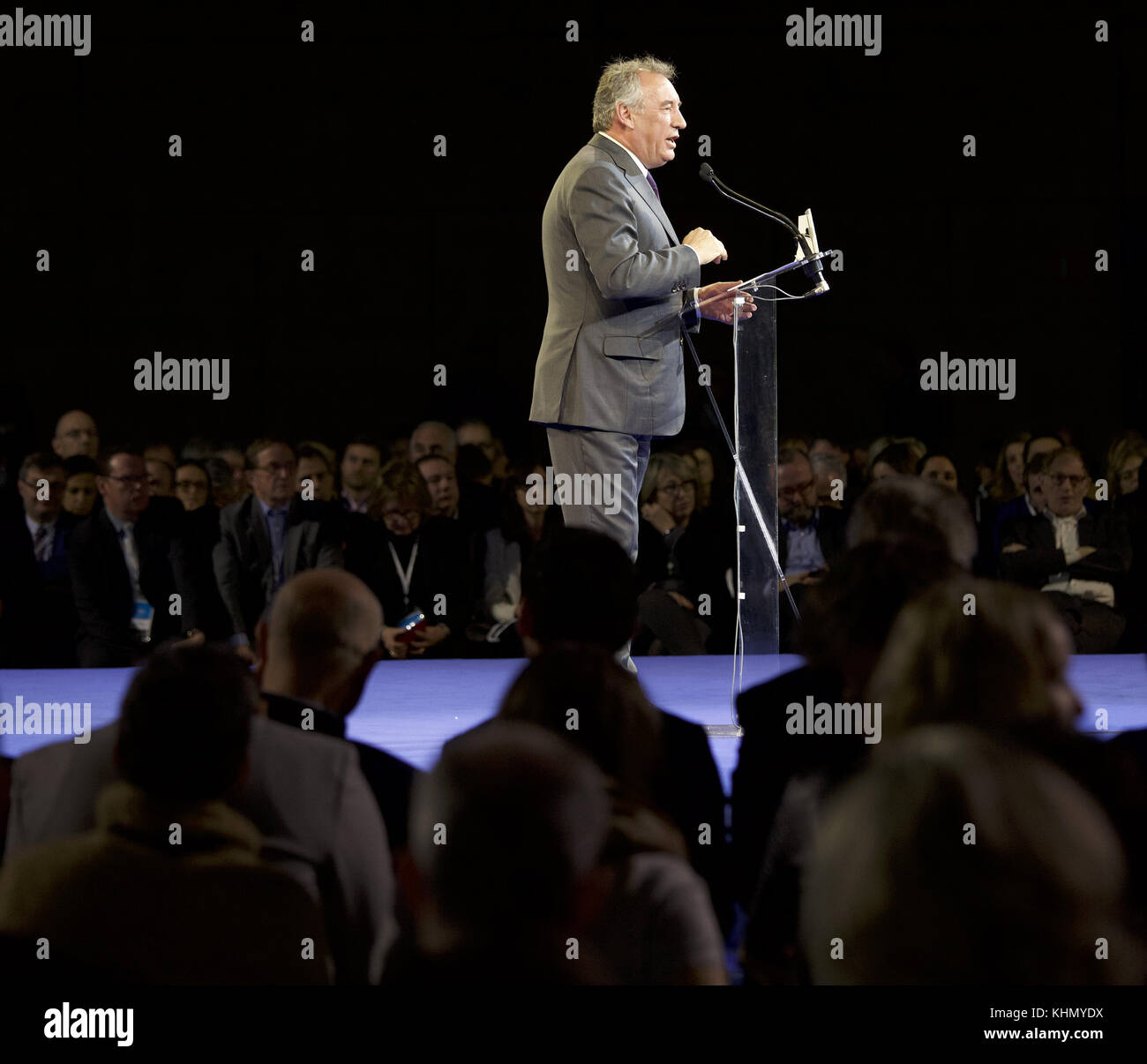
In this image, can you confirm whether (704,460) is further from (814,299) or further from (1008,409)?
(1008,409)

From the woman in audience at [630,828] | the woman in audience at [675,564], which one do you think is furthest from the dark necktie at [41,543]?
the woman in audience at [630,828]

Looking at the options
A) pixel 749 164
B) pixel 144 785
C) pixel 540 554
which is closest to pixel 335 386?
pixel 749 164

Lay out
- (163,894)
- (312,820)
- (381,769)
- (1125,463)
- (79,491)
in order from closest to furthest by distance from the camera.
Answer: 1. (163,894)
2. (312,820)
3. (381,769)
4. (79,491)
5. (1125,463)

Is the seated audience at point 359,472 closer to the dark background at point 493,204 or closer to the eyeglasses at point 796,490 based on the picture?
the dark background at point 493,204

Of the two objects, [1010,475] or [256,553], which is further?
[1010,475]

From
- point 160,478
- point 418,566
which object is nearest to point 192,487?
point 160,478

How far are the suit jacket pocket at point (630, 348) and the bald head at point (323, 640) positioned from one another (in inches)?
48.6

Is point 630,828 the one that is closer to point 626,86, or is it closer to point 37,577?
point 626,86

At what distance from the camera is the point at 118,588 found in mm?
4227

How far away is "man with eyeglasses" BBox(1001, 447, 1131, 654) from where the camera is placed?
4.59 m

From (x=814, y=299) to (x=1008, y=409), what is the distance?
3.56 feet

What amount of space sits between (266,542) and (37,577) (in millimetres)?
714

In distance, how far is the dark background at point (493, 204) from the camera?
668 cm
